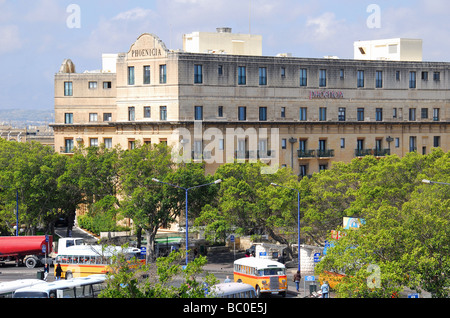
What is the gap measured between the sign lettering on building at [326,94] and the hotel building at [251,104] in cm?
15

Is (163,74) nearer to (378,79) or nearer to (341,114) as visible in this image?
(341,114)

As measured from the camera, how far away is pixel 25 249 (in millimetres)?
72062

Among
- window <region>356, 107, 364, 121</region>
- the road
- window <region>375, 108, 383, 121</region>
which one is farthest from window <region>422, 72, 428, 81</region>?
the road

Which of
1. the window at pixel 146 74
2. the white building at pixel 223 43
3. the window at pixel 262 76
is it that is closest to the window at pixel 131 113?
the window at pixel 146 74

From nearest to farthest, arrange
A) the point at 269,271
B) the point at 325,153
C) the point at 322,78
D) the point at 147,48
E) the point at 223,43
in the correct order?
the point at 269,271 < the point at 147,48 < the point at 223,43 < the point at 322,78 < the point at 325,153

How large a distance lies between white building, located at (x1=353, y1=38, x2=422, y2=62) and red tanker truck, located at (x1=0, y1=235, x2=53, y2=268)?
5681 centimetres

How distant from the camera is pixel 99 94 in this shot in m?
108

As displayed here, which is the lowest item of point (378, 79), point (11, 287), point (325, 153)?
point (11, 287)

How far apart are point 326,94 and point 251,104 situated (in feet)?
34.7

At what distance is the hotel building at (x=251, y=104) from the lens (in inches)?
3733

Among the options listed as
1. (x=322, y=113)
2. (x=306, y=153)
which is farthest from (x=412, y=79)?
(x=306, y=153)

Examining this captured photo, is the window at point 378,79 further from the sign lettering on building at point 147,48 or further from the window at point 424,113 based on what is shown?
the sign lettering on building at point 147,48
